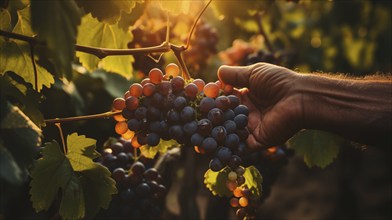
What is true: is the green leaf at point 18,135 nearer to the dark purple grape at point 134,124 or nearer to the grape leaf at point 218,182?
the dark purple grape at point 134,124

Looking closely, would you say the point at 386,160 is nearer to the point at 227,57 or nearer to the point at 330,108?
the point at 227,57

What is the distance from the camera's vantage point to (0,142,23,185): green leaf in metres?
1.10

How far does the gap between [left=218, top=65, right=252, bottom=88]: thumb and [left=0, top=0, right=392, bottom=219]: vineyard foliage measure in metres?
0.14

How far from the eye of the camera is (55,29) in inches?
44.6

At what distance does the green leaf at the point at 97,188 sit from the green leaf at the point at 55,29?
446 mm

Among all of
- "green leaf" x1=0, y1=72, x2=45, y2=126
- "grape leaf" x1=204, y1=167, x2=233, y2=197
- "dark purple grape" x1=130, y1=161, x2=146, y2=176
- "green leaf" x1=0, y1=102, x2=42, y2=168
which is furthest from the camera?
"dark purple grape" x1=130, y1=161, x2=146, y2=176

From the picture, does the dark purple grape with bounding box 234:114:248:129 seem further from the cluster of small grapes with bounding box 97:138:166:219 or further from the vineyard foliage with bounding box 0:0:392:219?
the cluster of small grapes with bounding box 97:138:166:219

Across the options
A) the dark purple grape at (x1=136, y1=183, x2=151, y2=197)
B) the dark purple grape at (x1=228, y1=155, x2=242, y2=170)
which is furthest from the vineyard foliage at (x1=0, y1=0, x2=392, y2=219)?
the dark purple grape at (x1=228, y1=155, x2=242, y2=170)

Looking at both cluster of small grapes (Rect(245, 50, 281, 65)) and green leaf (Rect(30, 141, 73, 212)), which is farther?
cluster of small grapes (Rect(245, 50, 281, 65))

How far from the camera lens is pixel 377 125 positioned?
1642mm

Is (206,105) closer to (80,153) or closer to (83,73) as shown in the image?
(80,153)

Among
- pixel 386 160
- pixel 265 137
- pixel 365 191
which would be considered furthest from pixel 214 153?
pixel 386 160

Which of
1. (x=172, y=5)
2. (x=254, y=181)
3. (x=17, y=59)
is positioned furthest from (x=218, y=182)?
(x=17, y=59)

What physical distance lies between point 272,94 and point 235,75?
141mm
